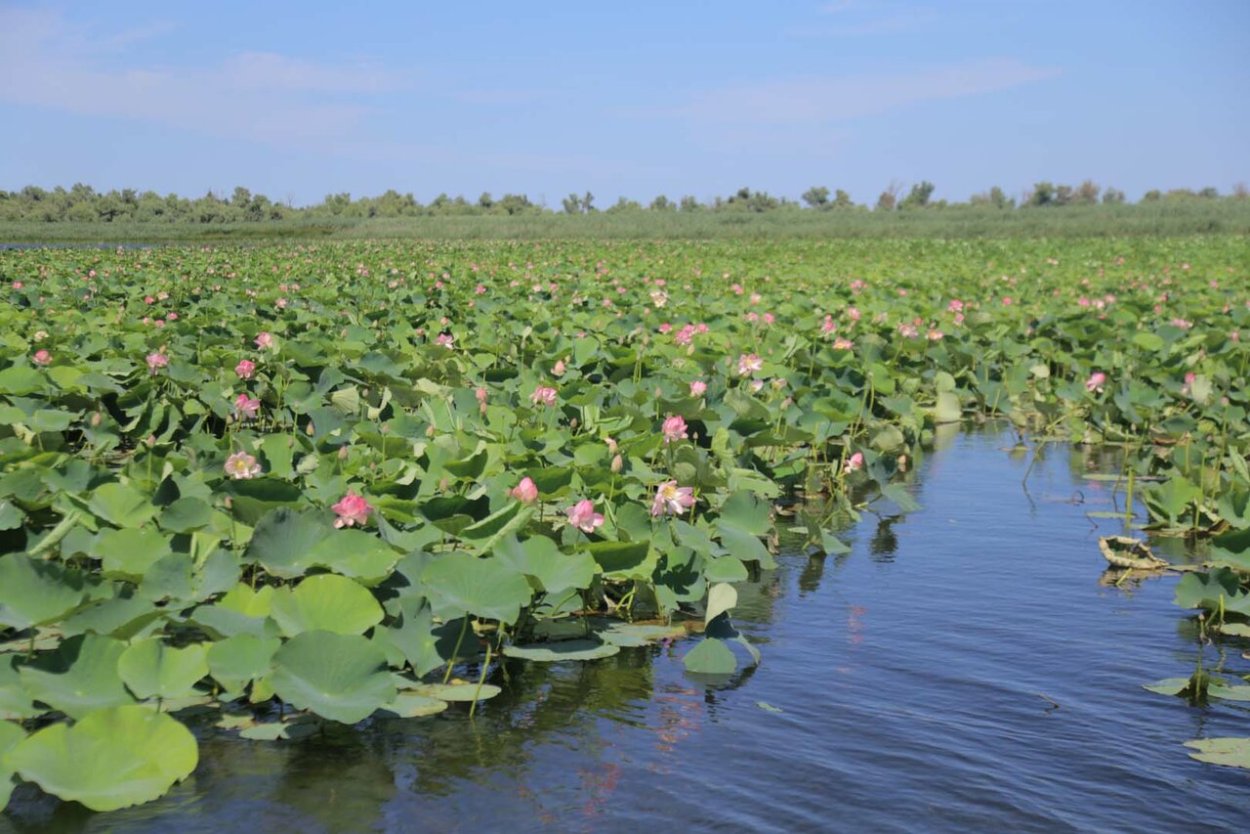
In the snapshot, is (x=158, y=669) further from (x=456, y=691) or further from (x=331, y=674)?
(x=456, y=691)

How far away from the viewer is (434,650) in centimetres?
306

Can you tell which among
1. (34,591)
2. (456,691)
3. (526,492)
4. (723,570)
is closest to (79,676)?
(34,591)

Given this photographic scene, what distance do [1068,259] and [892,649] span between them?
17510 mm

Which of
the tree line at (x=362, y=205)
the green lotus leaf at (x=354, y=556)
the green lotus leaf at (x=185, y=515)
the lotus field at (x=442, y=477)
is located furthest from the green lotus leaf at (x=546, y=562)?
the tree line at (x=362, y=205)

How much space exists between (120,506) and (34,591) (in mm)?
735

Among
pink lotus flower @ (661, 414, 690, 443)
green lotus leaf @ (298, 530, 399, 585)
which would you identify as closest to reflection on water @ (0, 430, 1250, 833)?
green lotus leaf @ (298, 530, 399, 585)

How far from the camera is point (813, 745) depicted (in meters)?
3.02

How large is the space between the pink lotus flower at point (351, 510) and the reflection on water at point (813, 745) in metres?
0.54

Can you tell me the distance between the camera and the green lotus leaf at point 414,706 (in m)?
2.93

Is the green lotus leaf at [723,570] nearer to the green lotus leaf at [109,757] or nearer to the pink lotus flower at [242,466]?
the pink lotus flower at [242,466]

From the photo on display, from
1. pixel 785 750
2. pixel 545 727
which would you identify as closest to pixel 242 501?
pixel 545 727

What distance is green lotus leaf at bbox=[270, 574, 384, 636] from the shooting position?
2.82 metres

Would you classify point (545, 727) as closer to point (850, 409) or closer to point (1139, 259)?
point (850, 409)

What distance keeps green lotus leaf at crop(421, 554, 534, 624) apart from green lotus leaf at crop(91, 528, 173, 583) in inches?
28.8
